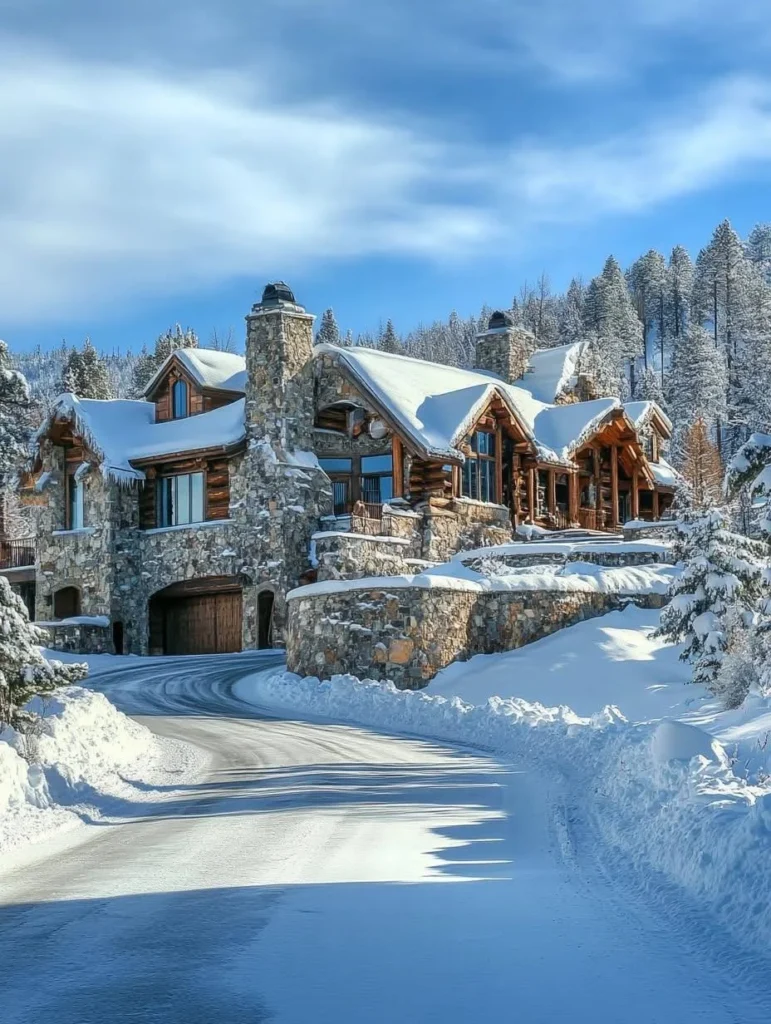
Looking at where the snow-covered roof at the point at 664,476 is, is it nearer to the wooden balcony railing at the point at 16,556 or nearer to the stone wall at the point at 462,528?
the stone wall at the point at 462,528

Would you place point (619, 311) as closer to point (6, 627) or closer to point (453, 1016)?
point (6, 627)

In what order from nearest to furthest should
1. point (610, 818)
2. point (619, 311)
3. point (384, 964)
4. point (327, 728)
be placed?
point (384, 964), point (610, 818), point (327, 728), point (619, 311)

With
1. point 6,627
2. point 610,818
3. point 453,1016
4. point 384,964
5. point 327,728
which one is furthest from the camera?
point 327,728

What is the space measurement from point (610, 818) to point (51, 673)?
285 inches

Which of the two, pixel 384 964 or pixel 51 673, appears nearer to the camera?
pixel 384 964

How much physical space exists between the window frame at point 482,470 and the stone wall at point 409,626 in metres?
12.9

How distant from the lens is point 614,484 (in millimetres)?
48125

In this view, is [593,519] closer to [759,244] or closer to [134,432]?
[134,432]

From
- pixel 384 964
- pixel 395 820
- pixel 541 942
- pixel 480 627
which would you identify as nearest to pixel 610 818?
pixel 395 820

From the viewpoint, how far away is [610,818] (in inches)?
434

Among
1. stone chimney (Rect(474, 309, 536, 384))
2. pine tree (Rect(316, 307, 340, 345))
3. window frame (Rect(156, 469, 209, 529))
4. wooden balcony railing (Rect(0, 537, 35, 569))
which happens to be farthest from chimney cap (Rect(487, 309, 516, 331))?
pine tree (Rect(316, 307, 340, 345))

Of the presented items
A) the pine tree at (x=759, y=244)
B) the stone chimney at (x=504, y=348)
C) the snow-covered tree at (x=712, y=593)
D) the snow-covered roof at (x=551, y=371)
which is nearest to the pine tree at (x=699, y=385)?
the snow-covered roof at (x=551, y=371)

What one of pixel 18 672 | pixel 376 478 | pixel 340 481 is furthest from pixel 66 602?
pixel 18 672

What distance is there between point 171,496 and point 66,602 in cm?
533
